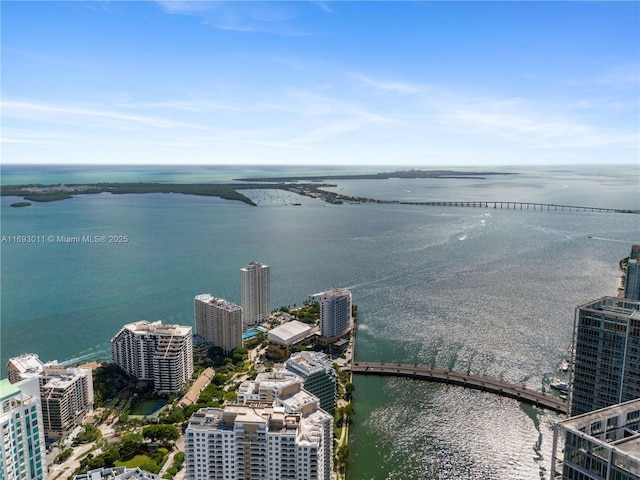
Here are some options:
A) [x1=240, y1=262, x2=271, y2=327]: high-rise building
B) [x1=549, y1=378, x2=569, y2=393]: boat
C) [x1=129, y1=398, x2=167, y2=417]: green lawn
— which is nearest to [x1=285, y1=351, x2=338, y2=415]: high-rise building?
[x1=129, y1=398, x2=167, y2=417]: green lawn

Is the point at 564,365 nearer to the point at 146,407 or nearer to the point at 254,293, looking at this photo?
the point at 254,293

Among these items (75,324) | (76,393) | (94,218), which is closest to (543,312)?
(76,393)

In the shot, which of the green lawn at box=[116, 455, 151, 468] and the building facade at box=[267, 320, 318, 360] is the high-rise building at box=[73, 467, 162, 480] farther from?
the building facade at box=[267, 320, 318, 360]

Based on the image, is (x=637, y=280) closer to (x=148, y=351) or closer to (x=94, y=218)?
(x=148, y=351)

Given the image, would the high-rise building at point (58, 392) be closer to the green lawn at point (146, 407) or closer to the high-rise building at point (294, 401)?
the green lawn at point (146, 407)

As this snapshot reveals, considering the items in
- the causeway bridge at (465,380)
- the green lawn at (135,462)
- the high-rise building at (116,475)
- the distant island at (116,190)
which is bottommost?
the green lawn at (135,462)

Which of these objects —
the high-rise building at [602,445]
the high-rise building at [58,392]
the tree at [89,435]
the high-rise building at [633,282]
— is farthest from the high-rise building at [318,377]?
the high-rise building at [633,282]

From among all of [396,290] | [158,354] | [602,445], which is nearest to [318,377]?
[158,354]

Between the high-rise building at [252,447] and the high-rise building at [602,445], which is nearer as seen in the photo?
the high-rise building at [602,445]
